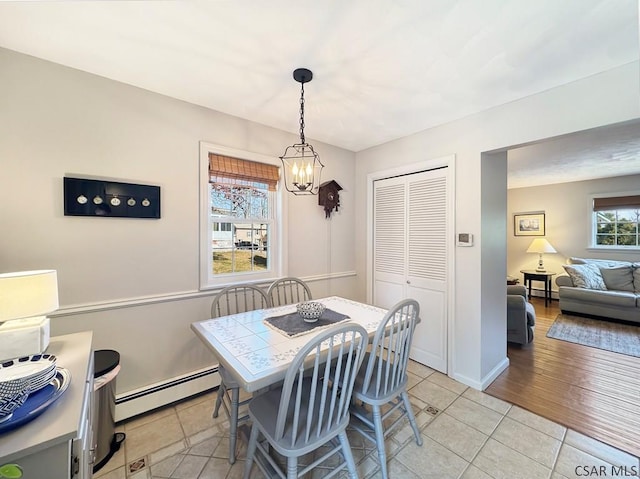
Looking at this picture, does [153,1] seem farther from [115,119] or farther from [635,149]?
[635,149]

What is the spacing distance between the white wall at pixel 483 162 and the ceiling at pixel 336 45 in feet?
0.43

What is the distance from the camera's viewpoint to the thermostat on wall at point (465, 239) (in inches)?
97.9

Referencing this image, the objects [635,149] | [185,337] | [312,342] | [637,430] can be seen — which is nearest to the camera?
[312,342]

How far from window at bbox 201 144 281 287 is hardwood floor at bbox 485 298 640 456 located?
2.55 meters

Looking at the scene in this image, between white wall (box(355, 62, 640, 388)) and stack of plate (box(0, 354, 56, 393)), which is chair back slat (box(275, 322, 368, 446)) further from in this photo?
white wall (box(355, 62, 640, 388))

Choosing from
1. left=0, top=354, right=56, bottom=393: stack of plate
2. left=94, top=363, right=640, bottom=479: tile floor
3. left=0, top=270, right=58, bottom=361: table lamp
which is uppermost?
left=0, top=270, right=58, bottom=361: table lamp

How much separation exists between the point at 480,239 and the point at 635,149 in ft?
9.90

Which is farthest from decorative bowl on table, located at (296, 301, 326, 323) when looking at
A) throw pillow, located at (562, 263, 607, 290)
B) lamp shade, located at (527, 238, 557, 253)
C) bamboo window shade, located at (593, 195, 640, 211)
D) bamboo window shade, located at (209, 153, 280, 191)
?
bamboo window shade, located at (593, 195, 640, 211)

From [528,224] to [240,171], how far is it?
6524 millimetres

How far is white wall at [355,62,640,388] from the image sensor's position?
6.33ft

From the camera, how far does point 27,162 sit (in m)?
1.71

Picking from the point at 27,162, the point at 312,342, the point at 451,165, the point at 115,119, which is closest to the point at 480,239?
the point at 451,165

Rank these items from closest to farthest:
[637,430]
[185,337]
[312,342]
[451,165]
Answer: [312,342] → [637,430] → [185,337] → [451,165]

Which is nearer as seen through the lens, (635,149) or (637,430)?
(637,430)
